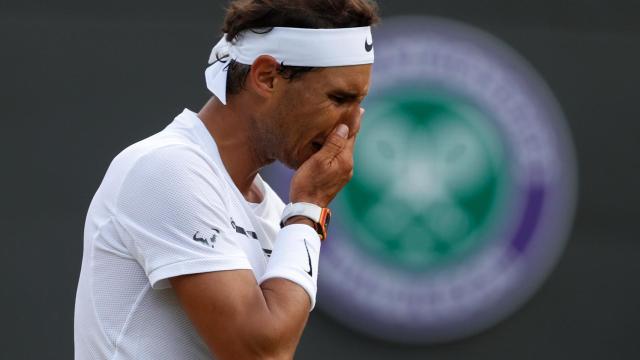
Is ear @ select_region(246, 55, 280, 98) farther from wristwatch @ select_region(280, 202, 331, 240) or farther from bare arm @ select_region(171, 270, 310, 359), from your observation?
bare arm @ select_region(171, 270, 310, 359)

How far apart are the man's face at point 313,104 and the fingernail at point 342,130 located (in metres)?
0.01

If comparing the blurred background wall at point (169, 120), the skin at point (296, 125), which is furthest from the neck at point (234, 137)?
the blurred background wall at point (169, 120)

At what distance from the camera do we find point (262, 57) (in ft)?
6.08

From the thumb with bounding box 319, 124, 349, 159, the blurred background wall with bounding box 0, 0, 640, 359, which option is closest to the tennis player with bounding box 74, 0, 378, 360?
the thumb with bounding box 319, 124, 349, 159

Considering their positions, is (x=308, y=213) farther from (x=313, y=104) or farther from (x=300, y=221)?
(x=313, y=104)

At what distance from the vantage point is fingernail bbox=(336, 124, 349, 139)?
6.23 feet

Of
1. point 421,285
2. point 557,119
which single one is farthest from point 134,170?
point 557,119

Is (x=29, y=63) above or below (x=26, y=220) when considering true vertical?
above

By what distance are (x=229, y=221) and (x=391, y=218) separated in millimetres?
1559

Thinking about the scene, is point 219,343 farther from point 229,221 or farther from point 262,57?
point 262,57

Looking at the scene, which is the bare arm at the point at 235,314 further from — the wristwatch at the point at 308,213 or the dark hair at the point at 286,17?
the dark hair at the point at 286,17

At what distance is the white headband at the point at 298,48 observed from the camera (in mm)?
1849

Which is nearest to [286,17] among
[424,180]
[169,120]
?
[169,120]

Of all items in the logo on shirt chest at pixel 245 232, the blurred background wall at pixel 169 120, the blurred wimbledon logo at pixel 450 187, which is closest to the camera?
the logo on shirt chest at pixel 245 232
